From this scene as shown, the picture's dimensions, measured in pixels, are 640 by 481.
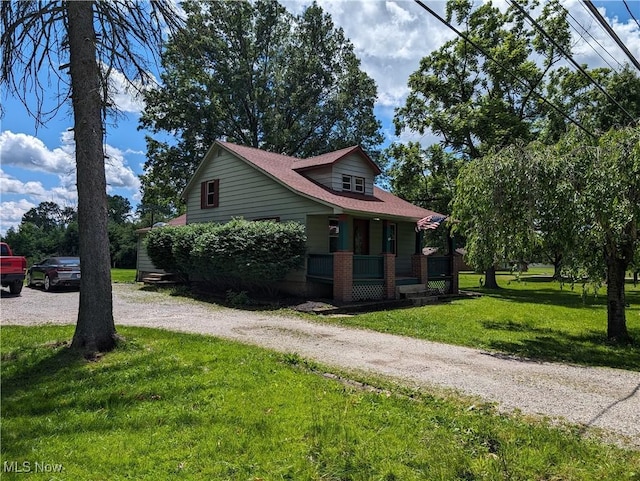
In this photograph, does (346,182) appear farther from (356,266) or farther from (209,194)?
(209,194)

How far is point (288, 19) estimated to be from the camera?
33219mm

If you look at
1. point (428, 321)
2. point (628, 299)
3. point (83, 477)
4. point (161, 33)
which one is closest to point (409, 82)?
point (628, 299)

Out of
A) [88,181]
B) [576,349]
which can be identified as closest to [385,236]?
[576,349]

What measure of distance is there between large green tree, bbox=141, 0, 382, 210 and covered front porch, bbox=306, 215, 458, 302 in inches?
595

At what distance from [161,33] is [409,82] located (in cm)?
2100

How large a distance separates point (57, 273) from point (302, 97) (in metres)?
22.2

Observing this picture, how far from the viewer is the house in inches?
561

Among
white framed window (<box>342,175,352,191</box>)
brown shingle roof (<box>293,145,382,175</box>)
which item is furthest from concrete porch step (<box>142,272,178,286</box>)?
white framed window (<box>342,175,352,191</box>)

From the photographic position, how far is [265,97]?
3181 centimetres

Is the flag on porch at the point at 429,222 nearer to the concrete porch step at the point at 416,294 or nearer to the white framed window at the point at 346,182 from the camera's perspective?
the concrete porch step at the point at 416,294

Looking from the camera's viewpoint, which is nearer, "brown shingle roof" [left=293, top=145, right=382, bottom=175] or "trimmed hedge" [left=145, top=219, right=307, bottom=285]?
"trimmed hedge" [left=145, top=219, right=307, bottom=285]

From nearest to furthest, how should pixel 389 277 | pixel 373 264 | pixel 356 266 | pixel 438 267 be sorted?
pixel 356 266 → pixel 373 264 → pixel 389 277 → pixel 438 267

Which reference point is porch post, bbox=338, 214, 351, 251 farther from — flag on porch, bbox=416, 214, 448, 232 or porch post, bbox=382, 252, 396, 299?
flag on porch, bbox=416, 214, 448, 232

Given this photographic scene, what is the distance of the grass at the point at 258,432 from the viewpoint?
10.6ft
